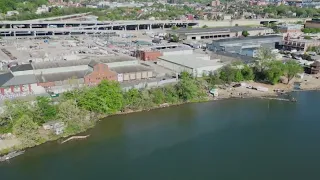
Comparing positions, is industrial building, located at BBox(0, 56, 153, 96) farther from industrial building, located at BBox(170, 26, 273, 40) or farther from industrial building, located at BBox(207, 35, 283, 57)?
industrial building, located at BBox(170, 26, 273, 40)

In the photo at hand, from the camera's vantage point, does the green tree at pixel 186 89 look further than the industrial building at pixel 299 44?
No

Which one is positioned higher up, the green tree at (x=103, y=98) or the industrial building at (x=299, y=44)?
the industrial building at (x=299, y=44)

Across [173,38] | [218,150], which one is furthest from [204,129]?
[173,38]

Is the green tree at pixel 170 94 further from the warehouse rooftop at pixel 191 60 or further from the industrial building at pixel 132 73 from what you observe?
the warehouse rooftop at pixel 191 60

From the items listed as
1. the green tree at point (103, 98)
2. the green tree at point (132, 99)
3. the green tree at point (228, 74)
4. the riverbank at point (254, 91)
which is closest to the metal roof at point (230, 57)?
the green tree at point (228, 74)

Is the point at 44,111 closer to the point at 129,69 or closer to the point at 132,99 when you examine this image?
the point at 132,99

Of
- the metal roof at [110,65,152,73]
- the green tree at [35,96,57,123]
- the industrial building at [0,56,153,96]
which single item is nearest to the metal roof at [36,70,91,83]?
the industrial building at [0,56,153,96]
